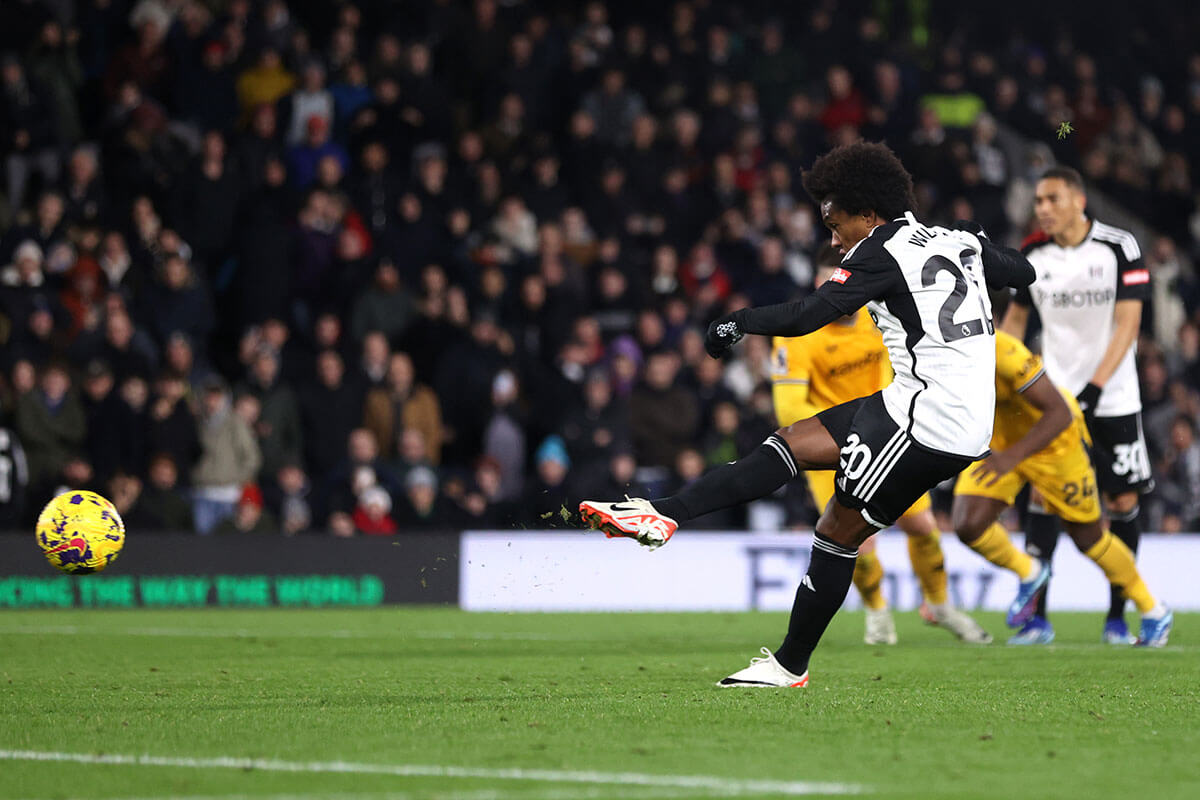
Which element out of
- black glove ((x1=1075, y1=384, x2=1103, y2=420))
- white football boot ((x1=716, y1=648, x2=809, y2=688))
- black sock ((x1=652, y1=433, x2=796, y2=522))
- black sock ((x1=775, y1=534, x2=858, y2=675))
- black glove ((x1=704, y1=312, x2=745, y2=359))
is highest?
black glove ((x1=1075, y1=384, x2=1103, y2=420))

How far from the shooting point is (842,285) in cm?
668

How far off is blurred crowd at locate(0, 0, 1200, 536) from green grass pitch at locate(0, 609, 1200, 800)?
4.70 meters

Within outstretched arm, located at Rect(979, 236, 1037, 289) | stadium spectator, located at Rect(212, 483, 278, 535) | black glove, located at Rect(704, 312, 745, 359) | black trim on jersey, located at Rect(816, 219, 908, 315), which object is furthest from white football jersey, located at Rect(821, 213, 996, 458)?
stadium spectator, located at Rect(212, 483, 278, 535)

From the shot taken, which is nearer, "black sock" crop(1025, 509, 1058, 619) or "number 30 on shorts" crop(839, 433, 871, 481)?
"number 30 on shorts" crop(839, 433, 871, 481)

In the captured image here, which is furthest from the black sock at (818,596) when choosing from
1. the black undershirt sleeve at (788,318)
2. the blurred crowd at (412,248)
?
the blurred crowd at (412,248)

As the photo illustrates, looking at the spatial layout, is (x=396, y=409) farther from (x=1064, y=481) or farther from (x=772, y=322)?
(x=772, y=322)

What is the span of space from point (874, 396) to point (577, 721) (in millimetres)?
1913

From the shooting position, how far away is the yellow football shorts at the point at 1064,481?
989 cm

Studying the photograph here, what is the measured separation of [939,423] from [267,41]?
1205 cm

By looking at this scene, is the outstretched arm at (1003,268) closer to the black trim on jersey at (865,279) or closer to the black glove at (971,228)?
the black glove at (971,228)

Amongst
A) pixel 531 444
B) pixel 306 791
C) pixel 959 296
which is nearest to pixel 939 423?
pixel 959 296

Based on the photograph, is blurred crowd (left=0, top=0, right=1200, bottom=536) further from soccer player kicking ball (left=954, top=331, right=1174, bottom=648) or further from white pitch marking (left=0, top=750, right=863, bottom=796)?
white pitch marking (left=0, top=750, right=863, bottom=796)

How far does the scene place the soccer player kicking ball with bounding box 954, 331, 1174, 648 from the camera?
378 inches

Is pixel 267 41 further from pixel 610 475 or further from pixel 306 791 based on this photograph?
pixel 306 791
